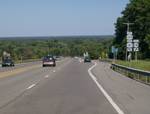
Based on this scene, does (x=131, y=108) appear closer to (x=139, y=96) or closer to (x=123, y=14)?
(x=139, y=96)

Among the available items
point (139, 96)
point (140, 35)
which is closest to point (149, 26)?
point (140, 35)

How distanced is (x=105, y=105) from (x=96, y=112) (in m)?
2.12

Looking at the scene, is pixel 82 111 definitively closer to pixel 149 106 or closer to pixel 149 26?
pixel 149 106

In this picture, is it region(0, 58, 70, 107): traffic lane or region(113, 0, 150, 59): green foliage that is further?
region(113, 0, 150, 59): green foliage

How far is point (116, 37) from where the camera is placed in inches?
5453

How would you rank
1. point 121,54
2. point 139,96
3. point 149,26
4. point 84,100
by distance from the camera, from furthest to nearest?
point 121,54 → point 149,26 → point 139,96 → point 84,100

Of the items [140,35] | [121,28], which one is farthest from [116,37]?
[140,35]

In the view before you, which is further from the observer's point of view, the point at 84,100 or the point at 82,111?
the point at 84,100

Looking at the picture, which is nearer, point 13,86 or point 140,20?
point 13,86

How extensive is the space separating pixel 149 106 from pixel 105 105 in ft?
4.87

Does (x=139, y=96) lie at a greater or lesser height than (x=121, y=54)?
greater

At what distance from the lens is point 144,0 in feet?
403

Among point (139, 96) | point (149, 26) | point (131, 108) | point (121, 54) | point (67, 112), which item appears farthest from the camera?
point (121, 54)

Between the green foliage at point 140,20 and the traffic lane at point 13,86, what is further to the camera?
the green foliage at point 140,20
